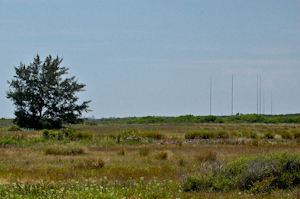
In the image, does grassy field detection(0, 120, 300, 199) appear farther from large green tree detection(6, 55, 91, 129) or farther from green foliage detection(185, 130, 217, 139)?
large green tree detection(6, 55, 91, 129)

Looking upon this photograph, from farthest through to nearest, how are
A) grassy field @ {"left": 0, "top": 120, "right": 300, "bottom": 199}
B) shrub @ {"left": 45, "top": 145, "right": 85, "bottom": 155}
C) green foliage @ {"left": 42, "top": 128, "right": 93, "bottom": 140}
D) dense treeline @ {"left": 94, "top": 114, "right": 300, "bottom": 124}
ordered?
dense treeline @ {"left": 94, "top": 114, "right": 300, "bottom": 124}
green foliage @ {"left": 42, "top": 128, "right": 93, "bottom": 140}
shrub @ {"left": 45, "top": 145, "right": 85, "bottom": 155}
grassy field @ {"left": 0, "top": 120, "right": 300, "bottom": 199}

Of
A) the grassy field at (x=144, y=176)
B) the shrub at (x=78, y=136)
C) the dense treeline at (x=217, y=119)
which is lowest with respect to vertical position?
the grassy field at (x=144, y=176)

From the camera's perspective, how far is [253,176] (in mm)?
8781

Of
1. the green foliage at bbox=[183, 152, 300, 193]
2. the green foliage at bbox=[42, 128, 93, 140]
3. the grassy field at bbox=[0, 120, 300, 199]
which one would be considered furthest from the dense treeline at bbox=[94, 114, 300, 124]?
the green foliage at bbox=[183, 152, 300, 193]

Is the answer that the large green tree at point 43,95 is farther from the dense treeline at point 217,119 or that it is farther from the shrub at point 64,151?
the dense treeline at point 217,119

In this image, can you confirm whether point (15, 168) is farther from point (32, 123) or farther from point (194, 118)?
point (194, 118)

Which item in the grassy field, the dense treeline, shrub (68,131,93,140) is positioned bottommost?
the grassy field

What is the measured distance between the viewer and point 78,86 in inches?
1636

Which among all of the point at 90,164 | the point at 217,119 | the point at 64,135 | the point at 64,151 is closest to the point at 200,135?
the point at 64,135

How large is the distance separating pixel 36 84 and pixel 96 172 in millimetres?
31347

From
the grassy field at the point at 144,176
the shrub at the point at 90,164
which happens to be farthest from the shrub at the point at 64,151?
the shrub at the point at 90,164

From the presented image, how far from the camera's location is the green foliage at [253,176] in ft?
28.5

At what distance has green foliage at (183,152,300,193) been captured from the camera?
342 inches

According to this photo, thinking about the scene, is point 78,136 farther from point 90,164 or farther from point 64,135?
point 90,164
